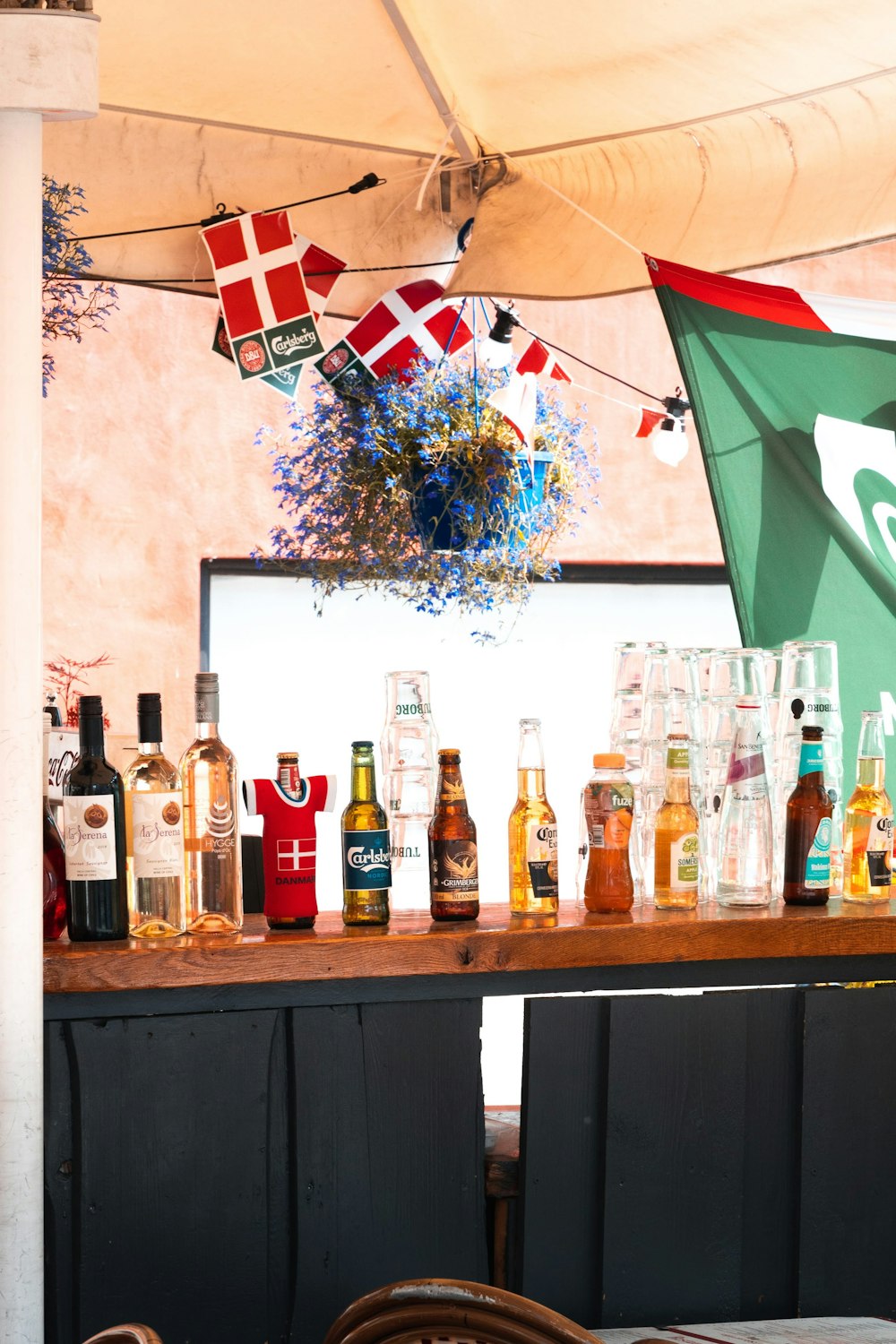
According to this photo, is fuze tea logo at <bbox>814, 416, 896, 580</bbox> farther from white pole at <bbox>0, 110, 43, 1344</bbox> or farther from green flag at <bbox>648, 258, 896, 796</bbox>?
white pole at <bbox>0, 110, 43, 1344</bbox>

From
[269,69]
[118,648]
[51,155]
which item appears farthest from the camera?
[118,648]

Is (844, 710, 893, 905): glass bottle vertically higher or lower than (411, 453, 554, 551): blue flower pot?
lower

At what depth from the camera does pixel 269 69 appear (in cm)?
219

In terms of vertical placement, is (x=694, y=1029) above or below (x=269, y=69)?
below

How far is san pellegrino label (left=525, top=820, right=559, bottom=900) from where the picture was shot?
1627 mm

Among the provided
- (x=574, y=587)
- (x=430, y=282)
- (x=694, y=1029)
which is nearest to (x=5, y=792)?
(x=694, y=1029)

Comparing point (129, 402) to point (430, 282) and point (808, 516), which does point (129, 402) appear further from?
point (808, 516)

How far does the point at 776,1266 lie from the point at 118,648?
367 cm

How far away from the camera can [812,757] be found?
1679mm

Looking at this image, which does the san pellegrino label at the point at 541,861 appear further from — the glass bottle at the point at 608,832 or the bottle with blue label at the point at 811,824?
the bottle with blue label at the point at 811,824

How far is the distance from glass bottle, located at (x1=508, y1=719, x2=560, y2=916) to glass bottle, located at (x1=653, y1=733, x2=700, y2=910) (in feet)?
0.45

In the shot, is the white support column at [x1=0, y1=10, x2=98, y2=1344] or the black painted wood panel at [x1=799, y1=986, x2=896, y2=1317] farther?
the black painted wood panel at [x1=799, y1=986, x2=896, y2=1317]

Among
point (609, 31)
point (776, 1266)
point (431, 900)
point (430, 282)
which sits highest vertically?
point (609, 31)

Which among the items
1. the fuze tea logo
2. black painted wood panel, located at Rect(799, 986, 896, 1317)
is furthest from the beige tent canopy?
black painted wood panel, located at Rect(799, 986, 896, 1317)
